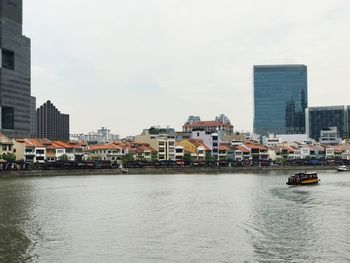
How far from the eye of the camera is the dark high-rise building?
17988 centimetres

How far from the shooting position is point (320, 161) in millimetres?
169375

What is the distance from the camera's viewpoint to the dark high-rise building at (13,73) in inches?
7082

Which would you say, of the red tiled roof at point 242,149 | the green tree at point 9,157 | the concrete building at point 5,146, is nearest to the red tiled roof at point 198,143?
the red tiled roof at point 242,149

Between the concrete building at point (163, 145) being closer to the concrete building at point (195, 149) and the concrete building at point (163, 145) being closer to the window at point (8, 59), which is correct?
the concrete building at point (195, 149)

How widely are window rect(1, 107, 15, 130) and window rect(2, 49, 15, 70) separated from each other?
1378cm

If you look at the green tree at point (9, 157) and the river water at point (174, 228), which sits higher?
the green tree at point (9, 157)

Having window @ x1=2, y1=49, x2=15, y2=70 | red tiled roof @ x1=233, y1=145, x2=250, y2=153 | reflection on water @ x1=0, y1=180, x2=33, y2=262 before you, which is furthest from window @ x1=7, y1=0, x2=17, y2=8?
reflection on water @ x1=0, y1=180, x2=33, y2=262

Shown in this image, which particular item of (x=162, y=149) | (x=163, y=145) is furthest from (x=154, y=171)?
(x=163, y=145)

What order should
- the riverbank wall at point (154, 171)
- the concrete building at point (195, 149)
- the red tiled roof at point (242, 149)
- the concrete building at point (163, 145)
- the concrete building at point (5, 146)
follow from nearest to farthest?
the riverbank wall at point (154, 171) → the concrete building at point (5, 146) → the concrete building at point (163, 145) → the concrete building at point (195, 149) → the red tiled roof at point (242, 149)

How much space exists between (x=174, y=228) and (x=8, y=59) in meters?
162

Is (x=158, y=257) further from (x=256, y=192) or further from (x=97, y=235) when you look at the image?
(x=256, y=192)

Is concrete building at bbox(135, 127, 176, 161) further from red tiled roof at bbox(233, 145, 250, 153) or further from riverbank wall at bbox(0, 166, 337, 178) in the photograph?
red tiled roof at bbox(233, 145, 250, 153)

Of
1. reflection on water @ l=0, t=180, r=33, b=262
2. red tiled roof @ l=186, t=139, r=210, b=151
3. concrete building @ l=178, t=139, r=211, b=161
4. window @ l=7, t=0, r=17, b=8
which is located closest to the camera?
reflection on water @ l=0, t=180, r=33, b=262

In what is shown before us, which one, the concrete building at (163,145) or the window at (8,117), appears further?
the window at (8,117)
